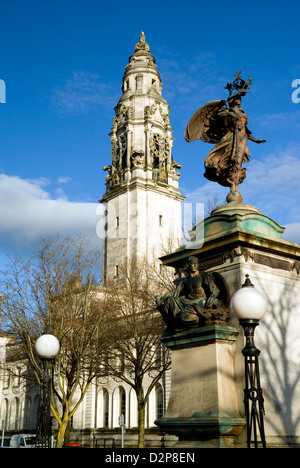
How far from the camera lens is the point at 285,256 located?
10703 mm

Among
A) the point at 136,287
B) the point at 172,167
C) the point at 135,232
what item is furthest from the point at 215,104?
the point at 172,167

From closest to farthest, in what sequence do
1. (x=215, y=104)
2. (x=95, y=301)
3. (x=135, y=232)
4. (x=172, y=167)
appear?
1. (x=215, y=104)
2. (x=95, y=301)
3. (x=135, y=232)
4. (x=172, y=167)

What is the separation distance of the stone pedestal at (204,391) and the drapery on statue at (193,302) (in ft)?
0.72

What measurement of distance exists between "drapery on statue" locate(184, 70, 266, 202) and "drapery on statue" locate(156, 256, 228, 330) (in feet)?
7.52

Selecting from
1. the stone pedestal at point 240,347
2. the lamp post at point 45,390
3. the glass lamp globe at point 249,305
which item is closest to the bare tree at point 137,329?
the lamp post at point 45,390

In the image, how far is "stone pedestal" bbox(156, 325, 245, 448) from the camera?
28.7 ft

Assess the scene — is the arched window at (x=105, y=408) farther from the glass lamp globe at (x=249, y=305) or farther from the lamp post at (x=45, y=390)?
the glass lamp globe at (x=249, y=305)

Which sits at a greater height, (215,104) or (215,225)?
(215,104)

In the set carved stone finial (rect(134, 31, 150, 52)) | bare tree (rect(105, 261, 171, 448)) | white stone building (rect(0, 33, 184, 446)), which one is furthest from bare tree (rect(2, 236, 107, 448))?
carved stone finial (rect(134, 31, 150, 52))

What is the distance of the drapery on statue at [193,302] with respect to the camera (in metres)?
9.62

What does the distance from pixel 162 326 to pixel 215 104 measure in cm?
2402
